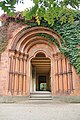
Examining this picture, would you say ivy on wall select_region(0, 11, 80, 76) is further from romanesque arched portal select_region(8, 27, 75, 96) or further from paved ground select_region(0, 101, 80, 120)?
paved ground select_region(0, 101, 80, 120)

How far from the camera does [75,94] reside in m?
9.09

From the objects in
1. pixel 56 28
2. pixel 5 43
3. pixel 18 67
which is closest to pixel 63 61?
pixel 56 28

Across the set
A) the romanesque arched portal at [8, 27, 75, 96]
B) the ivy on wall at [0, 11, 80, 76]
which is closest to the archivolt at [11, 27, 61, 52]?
the romanesque arched portal at [8, 27, 75, 96]

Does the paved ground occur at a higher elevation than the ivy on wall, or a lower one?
lower

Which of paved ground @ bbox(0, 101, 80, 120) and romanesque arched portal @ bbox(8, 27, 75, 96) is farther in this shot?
romanesque arched portal @ bbox(8, 27, 75, 96)

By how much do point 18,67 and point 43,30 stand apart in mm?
2786

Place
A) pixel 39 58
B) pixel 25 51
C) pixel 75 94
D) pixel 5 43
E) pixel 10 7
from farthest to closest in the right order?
pixel 39 58 → pixel 25 51 → pixel 5 43 → pixel 75 94 → pixel 10 7

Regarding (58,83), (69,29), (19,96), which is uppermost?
(69,29)

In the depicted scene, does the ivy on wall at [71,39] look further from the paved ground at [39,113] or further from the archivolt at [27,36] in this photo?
the paved ground at [39,113]

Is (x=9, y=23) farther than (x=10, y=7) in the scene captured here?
Yes

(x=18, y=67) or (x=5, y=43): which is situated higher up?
A: (x=5, y=43)

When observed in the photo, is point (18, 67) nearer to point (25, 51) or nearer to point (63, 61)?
point (25, 51)

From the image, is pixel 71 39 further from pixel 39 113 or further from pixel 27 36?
pixel 39 113

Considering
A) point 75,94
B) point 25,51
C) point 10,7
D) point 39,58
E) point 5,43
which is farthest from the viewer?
point 39,58
